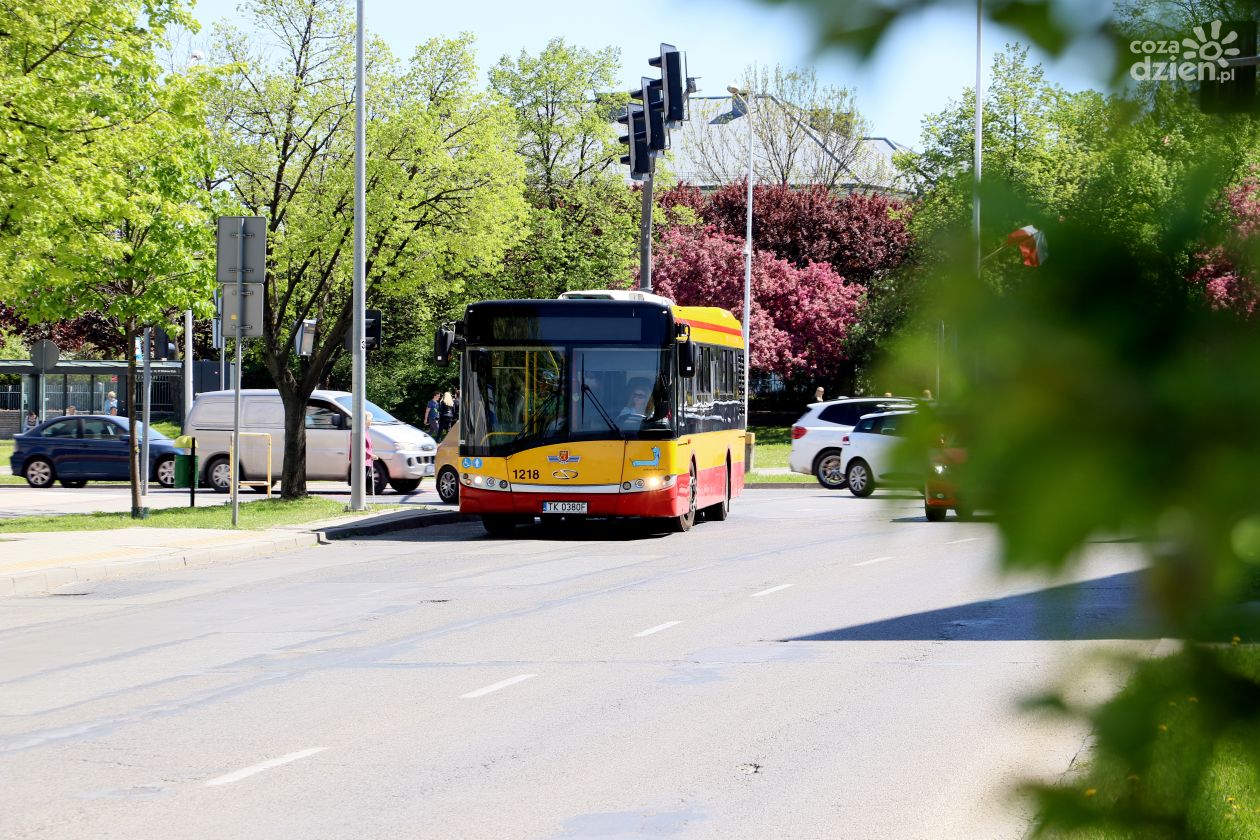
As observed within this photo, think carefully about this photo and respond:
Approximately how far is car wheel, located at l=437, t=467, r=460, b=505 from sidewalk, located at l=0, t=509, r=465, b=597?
582 centimetres

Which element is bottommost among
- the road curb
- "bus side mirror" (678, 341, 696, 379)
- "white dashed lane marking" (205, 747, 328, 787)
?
the road curb

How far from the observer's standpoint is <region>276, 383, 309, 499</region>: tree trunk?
26.0 metres

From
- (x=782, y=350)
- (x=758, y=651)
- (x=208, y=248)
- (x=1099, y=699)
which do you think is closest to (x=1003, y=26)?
(x=1099, y=699)

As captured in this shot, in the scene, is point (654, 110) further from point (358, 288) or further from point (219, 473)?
point (219, 473)

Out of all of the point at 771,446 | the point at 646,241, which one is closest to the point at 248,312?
the point at 646,241

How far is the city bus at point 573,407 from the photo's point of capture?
20.3 metres

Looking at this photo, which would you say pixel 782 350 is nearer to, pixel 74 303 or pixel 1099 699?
pixel 74 303

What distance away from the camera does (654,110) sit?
24.4 m

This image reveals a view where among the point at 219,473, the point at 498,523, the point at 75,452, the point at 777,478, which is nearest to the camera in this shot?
the point at 498,523

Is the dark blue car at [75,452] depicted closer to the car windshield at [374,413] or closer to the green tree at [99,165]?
the car windshield at [374,413]

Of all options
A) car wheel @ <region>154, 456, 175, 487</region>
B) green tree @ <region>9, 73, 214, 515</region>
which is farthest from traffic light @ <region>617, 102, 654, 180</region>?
car wheel @ <region>154, 456, 175, 487</region>

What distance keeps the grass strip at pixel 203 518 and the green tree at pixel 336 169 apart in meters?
1.56

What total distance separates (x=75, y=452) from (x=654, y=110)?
15930mm

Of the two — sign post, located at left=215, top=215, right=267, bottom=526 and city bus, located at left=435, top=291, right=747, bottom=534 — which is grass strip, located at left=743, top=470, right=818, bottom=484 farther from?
sign post, located at left=215, top=215, right=267, bottom=526
